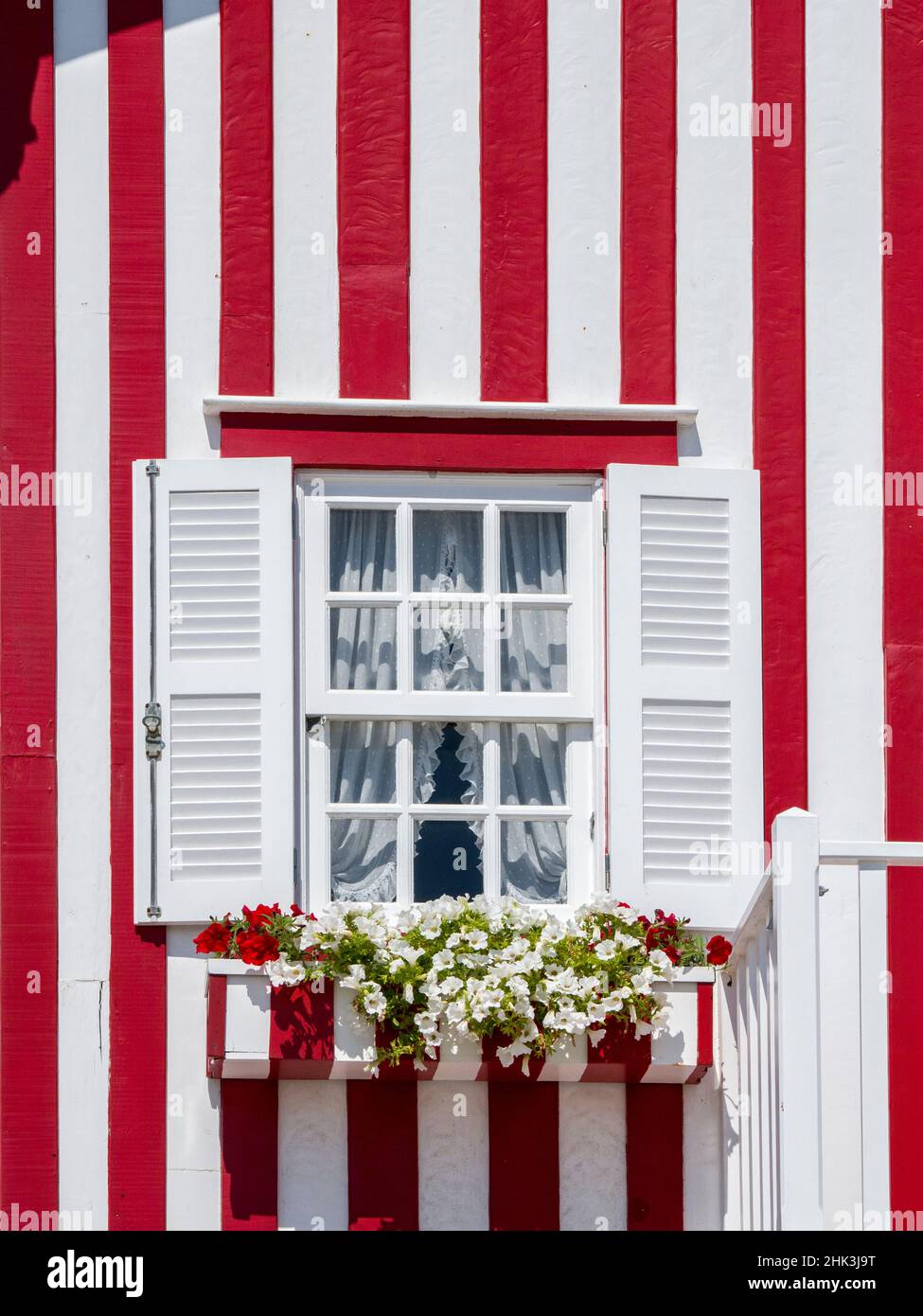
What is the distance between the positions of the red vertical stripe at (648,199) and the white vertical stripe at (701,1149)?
2072mm

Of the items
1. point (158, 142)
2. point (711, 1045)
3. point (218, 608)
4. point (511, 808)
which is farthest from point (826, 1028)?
point (158, 142)

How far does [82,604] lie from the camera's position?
239 inches

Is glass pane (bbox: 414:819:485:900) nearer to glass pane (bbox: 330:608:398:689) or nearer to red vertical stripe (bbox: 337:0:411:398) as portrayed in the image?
glass pane (bbox: 330:608:398:689)

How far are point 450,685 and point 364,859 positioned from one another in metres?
0.57

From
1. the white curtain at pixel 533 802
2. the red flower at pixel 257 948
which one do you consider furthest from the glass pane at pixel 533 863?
the red flower at pixel 257 948

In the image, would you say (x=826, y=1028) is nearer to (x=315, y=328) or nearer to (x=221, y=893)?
(x=221, y=893)

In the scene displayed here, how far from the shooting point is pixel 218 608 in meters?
5.98

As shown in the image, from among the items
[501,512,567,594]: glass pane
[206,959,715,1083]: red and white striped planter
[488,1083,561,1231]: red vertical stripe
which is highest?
[501,512,567,594]: glass pane

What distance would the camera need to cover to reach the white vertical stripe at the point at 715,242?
20.5 ft

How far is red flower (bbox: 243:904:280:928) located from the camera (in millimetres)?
5676

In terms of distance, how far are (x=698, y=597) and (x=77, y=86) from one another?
2.45m

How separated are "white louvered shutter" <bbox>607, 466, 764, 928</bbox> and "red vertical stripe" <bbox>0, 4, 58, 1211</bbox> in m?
1.66

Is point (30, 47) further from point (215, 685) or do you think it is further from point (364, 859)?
point (364, 859)

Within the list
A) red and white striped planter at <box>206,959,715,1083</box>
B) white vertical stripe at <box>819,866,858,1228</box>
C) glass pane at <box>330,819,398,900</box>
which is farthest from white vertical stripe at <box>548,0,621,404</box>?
red and white striped planter at <box>206,959,715,1083</box>
